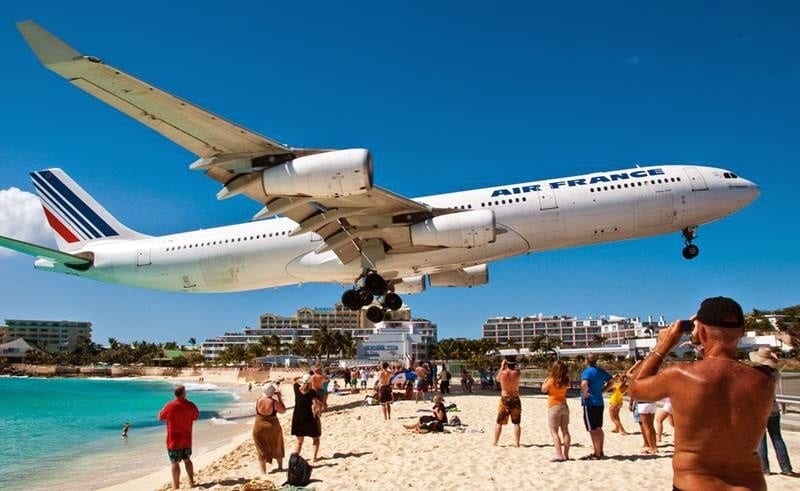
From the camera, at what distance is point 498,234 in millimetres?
22078

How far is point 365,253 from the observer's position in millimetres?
23156

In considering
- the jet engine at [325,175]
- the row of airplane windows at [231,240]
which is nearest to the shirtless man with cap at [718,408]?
the jet engine at [325,175]

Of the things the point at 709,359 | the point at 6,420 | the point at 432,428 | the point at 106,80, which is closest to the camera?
the point at 709,359

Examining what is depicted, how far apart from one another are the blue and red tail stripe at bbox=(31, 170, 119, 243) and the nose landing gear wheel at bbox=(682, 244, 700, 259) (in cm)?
2442

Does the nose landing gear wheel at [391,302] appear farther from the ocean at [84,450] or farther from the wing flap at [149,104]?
the wing flap at [149,104]

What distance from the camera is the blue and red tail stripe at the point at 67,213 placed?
27672mm

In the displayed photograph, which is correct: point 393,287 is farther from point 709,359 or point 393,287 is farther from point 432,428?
point 709,359

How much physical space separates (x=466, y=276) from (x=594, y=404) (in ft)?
50.6

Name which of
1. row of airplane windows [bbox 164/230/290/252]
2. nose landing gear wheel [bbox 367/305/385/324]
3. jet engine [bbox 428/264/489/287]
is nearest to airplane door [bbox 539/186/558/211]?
jet engine [bbox 428/264/489/287]

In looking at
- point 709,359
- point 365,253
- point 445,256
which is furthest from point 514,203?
point 709,359

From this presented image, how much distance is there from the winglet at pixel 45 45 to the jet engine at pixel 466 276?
689 inches

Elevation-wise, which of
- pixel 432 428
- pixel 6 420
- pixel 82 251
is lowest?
pixel 6 420

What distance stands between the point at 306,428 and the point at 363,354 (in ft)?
335

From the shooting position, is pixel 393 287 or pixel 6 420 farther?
pixel 6 420
